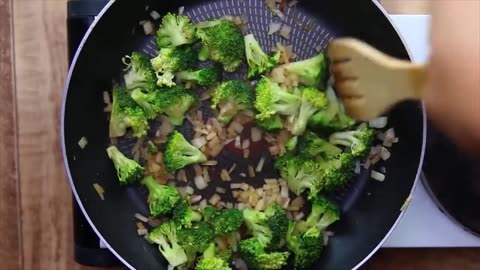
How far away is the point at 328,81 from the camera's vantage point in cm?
110

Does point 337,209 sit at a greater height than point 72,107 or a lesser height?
lesser

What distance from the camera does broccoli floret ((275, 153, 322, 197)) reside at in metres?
1.08

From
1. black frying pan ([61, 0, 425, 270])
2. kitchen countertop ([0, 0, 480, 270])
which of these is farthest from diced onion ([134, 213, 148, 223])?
kitchen countertop ([0, 0, 480, 270])

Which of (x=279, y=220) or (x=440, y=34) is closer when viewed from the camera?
(x=440, y=34)

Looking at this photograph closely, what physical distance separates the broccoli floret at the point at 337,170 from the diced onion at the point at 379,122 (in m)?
0.06

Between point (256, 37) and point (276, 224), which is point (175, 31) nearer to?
point (256, 37)

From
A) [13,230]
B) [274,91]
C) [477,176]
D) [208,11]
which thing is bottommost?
[13,230]

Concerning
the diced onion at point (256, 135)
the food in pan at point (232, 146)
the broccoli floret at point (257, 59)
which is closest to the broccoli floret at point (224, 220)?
the food in pan at point (232, 146)

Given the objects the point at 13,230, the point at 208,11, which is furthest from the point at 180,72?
the point at 13,230

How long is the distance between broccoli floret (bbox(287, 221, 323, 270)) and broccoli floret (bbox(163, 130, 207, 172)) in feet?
0.60

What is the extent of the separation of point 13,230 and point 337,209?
518 mm

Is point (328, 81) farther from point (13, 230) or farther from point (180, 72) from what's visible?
point (13, 230)

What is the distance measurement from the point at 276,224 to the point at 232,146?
140 mm

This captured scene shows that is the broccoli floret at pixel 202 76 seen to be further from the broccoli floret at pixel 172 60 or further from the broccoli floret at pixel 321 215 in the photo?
the broccoli floret at pixel 321 215
